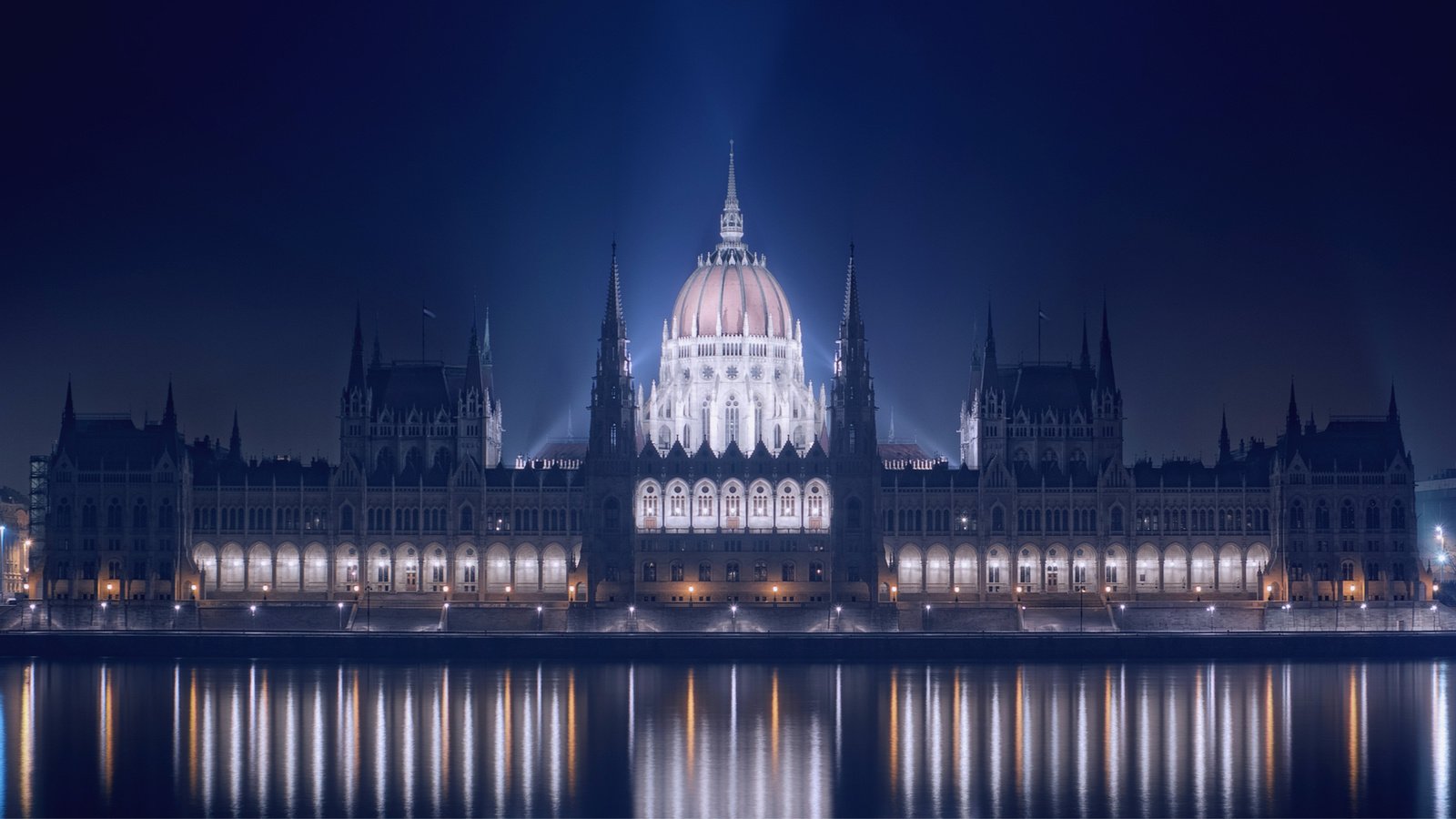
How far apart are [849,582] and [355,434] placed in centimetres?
3753

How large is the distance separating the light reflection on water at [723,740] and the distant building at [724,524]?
25.0m

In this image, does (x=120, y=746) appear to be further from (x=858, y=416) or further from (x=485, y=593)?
(x=858, y=416)

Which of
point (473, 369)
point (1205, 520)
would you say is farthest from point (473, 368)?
point (1205, 520)

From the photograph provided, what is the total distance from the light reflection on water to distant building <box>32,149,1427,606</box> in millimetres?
25012

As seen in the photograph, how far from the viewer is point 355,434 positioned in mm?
181625

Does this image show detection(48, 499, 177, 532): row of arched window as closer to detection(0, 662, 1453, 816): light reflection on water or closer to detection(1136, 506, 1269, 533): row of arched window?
detection(0, 662, 1453, 816): light reflection on water

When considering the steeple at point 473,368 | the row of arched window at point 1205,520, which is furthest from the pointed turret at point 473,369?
the row of arched window at point 1205,520

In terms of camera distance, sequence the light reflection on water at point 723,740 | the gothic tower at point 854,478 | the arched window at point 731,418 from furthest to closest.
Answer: the arched window at point 731,418 → the gothic tower at point 854,478 → the light reflection on water at point 723,740

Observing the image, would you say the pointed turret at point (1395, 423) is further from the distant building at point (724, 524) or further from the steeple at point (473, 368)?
the steeple at point (473, 368)

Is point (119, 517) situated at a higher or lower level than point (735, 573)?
higher

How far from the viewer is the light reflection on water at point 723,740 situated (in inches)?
3939

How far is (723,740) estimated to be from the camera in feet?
374

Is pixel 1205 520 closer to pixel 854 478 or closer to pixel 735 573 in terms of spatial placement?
pixel 854 478

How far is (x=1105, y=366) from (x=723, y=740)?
255 feet
